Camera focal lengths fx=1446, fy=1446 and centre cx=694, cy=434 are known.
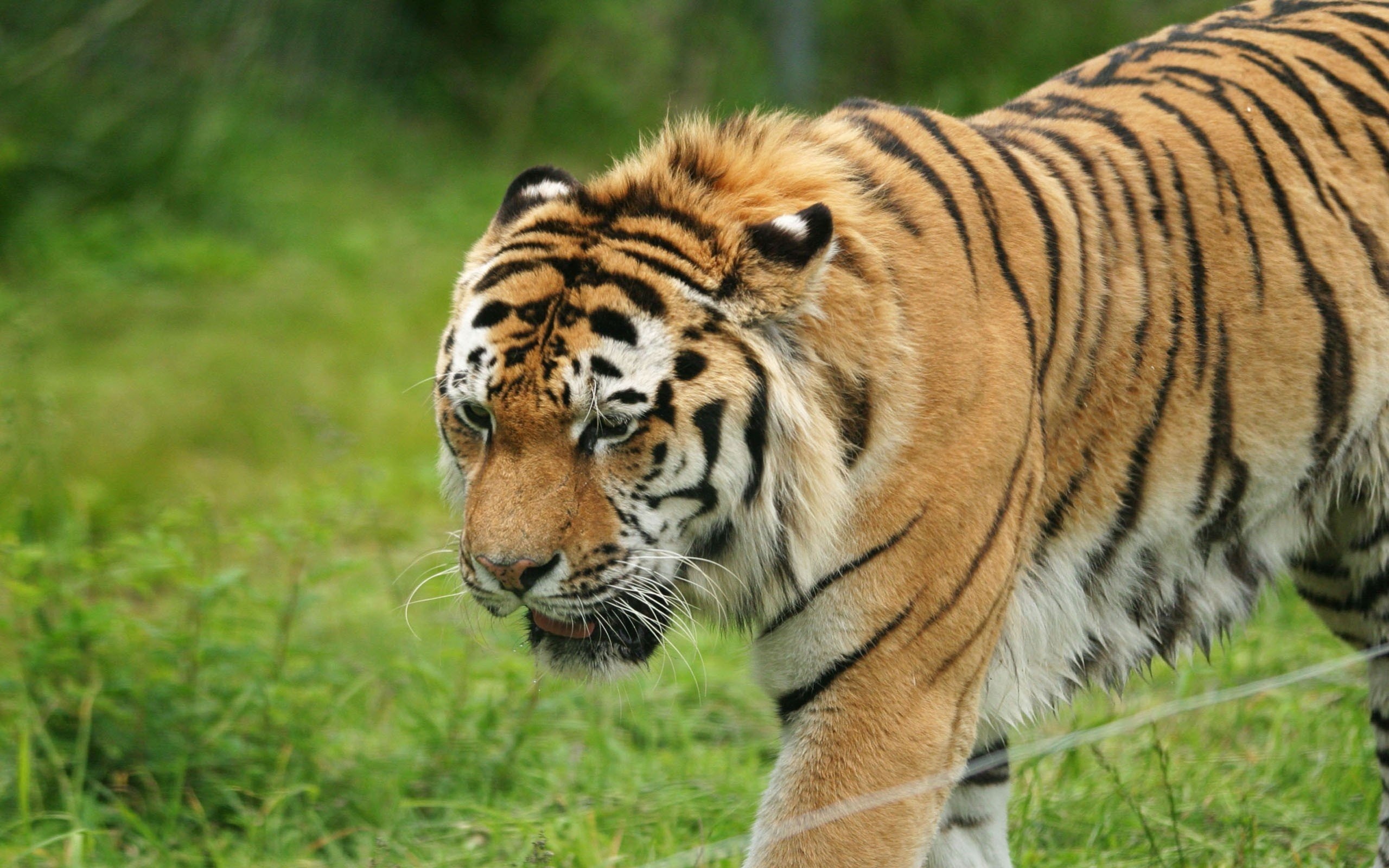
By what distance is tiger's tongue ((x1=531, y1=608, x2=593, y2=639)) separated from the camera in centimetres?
238

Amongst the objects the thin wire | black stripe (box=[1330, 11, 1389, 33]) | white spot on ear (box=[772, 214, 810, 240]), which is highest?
black stripe (box=[1330, 11, 1389, 33])

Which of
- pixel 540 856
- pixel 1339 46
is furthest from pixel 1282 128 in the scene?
pixel 540 856

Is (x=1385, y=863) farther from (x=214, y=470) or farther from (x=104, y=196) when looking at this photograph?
(x=104, y=196)

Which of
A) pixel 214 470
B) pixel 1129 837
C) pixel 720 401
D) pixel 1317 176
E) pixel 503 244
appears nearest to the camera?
pixel 720 401

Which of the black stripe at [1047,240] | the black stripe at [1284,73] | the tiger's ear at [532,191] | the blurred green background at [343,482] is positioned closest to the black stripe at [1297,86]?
the black stripe at [1284,73]

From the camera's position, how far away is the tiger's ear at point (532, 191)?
8.38ft

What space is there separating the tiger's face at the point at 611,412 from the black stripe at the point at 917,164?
0.36 metres

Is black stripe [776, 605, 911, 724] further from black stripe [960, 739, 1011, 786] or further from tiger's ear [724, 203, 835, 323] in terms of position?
black stripe [960, 739, 1011, 786]

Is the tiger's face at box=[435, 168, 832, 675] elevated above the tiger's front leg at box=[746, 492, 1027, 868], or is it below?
above

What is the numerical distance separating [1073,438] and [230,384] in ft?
15.2

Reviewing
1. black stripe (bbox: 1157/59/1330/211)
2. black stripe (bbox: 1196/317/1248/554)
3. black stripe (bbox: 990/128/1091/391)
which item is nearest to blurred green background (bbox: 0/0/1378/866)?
black stripe (bbox: 1196/317/1248/554)

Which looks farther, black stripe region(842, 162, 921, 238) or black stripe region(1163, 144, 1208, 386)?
black stripe region(1163, 144, 1208, 386)

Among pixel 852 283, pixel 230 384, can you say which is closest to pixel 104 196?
pixel 230 384

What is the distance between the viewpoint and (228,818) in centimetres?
339
